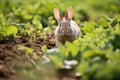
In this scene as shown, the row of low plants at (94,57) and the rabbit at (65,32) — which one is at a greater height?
the rabbit at (65,32)

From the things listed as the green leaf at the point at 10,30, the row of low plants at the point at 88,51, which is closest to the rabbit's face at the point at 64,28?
the row of low plants at the point at 88,51

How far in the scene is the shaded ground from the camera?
21.7 ft

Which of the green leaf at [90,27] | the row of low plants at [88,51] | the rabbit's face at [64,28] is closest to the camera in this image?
the row of low plants at [88,51]

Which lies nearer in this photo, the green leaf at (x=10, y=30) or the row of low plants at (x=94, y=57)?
the row of low plants at (x=94, y=57)

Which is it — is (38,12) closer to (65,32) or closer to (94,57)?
(65,32)

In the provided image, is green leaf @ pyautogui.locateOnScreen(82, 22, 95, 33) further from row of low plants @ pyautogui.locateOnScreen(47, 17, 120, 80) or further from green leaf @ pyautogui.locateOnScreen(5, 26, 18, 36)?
green leaf @ pyautogui.locateOnScreen(5, 26, 18, 36)

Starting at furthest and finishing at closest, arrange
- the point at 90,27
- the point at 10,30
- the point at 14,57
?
the point at 90,27 → the point at 10,30 → the point at 14,57

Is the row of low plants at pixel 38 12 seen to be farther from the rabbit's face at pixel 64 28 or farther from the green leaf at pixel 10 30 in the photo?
the rabbit's face at pixel 64 28

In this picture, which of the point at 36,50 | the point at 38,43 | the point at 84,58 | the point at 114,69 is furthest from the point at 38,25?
the point at 114,69

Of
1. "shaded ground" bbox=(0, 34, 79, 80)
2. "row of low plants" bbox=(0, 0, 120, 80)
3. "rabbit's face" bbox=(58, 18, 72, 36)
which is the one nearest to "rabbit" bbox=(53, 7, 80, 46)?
"rabbit's face" bbox=(58, 18, 72, 36)

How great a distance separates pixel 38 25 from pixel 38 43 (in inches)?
42.2

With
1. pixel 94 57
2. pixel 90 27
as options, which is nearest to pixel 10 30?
pixel 90 27

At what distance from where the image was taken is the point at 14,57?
747cm

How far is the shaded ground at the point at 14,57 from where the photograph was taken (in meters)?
6.62
